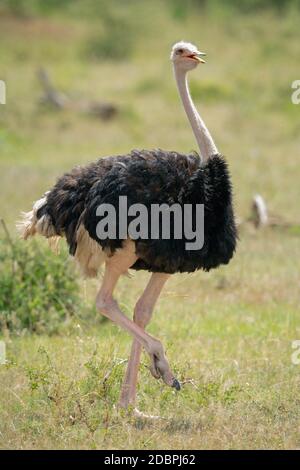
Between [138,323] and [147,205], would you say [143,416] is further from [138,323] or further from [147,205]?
[147,205]

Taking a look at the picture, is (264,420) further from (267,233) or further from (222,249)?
(267,233)

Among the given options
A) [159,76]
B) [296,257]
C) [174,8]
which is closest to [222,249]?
[296,257]

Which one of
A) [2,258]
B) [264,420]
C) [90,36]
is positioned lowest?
[264,420]

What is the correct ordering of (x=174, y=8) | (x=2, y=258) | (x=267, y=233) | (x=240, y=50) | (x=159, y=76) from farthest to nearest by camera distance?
(x=174, y=8)
(x=240, y=50)
(x=159, y=76)
(x=267, y=233)
(x=2, y=258)

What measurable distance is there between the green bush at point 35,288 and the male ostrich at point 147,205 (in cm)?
160

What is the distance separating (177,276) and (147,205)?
3.56 meters

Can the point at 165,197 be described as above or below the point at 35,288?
above

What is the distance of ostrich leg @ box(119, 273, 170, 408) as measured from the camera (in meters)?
5.40

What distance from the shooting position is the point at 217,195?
5.32m

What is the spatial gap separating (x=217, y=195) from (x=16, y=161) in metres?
9.71

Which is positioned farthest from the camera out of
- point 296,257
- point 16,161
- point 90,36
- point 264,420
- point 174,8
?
point 174,8

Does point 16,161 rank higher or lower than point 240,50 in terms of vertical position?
lower

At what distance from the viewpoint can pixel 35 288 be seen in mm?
7336

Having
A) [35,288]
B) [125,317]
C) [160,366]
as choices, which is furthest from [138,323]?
[35,288]
